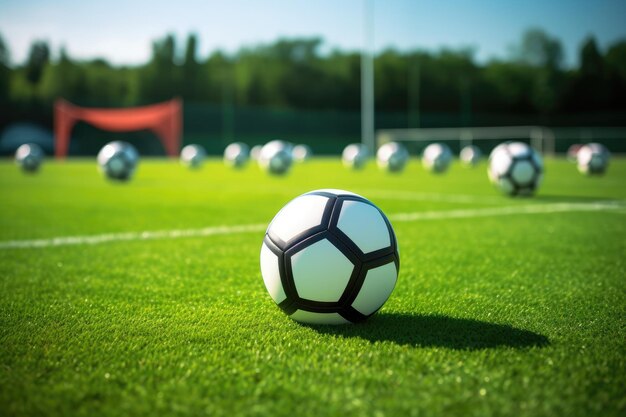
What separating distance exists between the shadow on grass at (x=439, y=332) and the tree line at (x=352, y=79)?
58030 mm

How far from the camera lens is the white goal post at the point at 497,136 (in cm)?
3834

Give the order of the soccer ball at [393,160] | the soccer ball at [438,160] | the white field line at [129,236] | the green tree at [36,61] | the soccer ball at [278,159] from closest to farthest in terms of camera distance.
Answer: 1. the white field line at [129,236]
2. the soccer ball at [278,159]
3. the soccer ball at [438,160]
4. the soccer ball at [393,160]
5. the green tree at [36,61]

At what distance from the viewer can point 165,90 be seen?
58.9m

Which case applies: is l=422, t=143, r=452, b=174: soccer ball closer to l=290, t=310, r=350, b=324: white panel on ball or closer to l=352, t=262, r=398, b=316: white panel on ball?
l=352, t=262, r=398, b=316: white panel on ball

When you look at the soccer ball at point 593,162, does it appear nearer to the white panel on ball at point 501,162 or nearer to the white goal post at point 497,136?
the white panel on ball at point 501,162

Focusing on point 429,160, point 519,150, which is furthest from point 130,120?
point 519,150

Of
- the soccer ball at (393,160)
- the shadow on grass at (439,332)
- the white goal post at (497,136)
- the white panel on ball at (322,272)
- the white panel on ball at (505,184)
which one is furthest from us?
the white goal post at (497,136)

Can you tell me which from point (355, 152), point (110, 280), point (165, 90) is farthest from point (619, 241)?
point (165, 90)

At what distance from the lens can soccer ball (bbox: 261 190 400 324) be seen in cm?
264

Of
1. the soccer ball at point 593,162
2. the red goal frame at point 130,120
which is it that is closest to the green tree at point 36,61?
the red goal frame at point 130,120

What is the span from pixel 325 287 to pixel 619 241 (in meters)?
4.03

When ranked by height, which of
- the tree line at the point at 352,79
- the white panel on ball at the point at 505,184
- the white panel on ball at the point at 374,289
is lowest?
the white panel on ball at the point at 505,184

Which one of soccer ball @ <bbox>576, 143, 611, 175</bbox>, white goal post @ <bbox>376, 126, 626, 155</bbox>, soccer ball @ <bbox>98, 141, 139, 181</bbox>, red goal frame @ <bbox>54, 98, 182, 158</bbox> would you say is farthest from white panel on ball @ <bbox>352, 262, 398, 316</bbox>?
white goal post @ <bbox>376, 126, 626, 155</bbox>

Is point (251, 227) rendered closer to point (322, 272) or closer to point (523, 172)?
point (322, 272)
